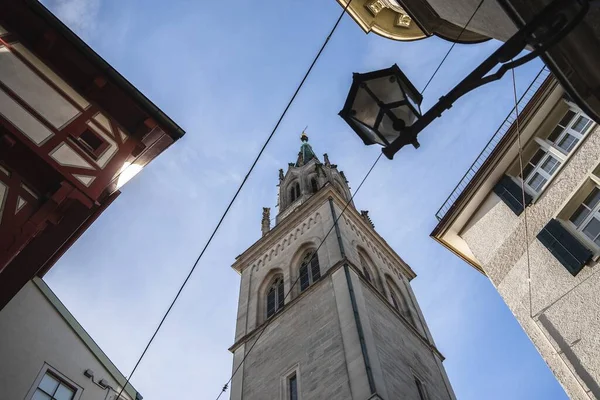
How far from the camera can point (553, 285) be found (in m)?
9.94

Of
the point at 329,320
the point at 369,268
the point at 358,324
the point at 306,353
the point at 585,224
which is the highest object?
the point at 369,268

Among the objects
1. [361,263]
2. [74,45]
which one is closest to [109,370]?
[74,45]

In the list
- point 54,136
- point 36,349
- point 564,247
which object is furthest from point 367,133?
point 36,349

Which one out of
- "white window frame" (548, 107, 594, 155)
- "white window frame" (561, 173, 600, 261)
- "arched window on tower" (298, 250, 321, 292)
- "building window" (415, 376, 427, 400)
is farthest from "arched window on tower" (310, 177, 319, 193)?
"white window frame" (561, 173, 600, 261)

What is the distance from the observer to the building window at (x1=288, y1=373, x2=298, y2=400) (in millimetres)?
16077

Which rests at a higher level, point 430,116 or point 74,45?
point 74,45

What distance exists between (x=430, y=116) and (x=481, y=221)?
946cm

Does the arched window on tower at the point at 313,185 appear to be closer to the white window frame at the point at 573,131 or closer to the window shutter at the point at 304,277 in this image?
the window shutter at the point at 304,277

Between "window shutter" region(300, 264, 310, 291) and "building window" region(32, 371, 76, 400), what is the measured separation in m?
12.6

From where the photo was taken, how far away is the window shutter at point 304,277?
860 inches

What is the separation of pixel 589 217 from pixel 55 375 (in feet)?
37.2

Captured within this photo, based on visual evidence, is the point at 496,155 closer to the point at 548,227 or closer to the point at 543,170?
the point at 543,170

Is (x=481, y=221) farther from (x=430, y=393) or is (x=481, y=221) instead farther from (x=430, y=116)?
(x=430, y=116)

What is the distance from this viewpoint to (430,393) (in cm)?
1736
